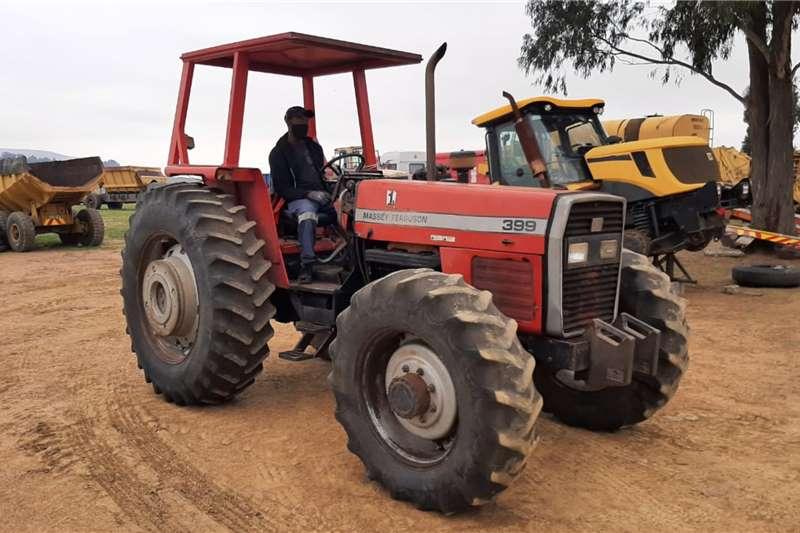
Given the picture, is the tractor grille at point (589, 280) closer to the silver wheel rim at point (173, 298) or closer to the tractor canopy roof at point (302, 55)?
the tractor canopy roof at point (302, 55)

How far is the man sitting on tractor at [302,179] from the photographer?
527 centimetres

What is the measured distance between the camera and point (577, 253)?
154 inches

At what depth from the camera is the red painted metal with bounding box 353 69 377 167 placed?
242 inches

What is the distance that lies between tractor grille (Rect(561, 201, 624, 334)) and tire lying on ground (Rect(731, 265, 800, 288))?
7261 millimetres

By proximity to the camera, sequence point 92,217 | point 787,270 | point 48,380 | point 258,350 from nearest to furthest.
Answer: point 258,350
point 48,380
point 787,270
point 92,217

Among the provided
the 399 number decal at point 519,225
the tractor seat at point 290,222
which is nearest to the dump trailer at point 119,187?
the tractor seat at point 290,222

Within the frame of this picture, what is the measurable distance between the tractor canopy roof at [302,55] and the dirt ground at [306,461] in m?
2.55

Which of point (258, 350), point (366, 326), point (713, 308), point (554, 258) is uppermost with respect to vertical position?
point (554, 258)

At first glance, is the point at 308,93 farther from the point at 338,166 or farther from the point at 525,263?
the point at 525,263

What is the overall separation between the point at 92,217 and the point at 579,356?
53.1 feet

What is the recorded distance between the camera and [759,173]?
1405 cm

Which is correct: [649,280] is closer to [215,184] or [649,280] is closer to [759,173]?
[215,184]

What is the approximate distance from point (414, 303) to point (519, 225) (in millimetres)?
772

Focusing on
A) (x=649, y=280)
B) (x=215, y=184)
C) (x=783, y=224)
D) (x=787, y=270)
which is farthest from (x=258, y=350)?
(x=783, y=224)
